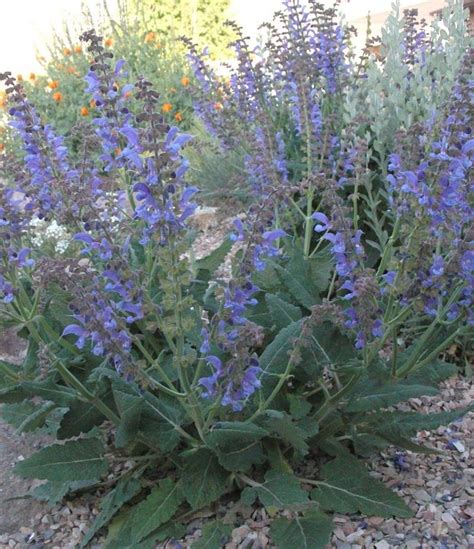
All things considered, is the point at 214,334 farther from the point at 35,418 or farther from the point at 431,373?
the point at 431,373

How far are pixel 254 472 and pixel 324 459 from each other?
25 centimetres

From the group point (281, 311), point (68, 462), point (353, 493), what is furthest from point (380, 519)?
point (68, 462)

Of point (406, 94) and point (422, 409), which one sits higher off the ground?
point (406, 94)

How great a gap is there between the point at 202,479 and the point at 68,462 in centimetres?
39

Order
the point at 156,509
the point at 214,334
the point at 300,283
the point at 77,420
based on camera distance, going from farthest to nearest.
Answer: the point at 300,283, the point at 77,420, the point at 156,509, the point at 214,334

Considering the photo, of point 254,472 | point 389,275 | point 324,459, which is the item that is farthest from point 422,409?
point 389,275

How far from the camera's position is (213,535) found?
202 cm

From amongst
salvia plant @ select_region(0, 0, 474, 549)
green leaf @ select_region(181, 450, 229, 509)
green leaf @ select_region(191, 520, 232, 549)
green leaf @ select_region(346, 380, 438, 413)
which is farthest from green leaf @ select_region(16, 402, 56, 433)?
green leaf @ select_region(346, 380, 438, 413)

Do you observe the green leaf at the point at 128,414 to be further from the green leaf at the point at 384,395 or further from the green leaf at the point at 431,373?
the green leaf at the point at 431,373

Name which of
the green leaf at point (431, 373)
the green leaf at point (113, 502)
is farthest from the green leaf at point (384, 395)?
the green leaf at point (113, 502)

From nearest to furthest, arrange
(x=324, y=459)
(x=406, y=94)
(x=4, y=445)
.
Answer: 1. (x=324, y=459)
2. (x=4, y=445)
3. (x=406, y=94)

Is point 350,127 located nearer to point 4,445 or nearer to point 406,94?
point 406,94

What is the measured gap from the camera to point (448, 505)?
2148 millimetres

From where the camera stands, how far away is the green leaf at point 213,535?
→ 1995 mm
